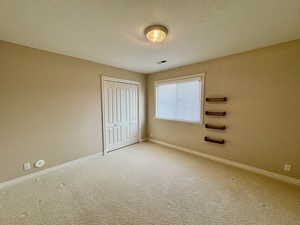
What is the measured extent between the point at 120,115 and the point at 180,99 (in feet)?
6.11

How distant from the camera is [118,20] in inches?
61.3

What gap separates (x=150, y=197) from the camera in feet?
6.04

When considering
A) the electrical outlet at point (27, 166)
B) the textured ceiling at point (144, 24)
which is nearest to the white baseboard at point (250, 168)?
the textured ceiling at point (144, 24)

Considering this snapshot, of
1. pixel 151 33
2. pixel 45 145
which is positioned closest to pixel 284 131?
pixel 151 33

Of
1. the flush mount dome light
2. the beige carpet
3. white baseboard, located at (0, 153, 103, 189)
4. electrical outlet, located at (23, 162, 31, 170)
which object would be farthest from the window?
electrical outlet, located at (23, 162, 31, 170)

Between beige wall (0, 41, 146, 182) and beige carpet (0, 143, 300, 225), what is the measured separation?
1.49 feet

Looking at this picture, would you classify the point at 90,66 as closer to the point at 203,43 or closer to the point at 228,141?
the point at 203,43

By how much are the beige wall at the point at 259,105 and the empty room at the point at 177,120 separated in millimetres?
18

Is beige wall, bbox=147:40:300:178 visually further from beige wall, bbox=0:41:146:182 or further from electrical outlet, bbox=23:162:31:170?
electrical outlet, bbox=23:162:31:170

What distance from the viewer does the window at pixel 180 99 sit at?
326 centimetres

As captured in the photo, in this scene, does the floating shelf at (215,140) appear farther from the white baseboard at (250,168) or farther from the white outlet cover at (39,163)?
the white outlet cover at (39,163)

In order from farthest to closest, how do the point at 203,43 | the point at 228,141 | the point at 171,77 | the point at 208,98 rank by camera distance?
the point at 171,77 < the point at 208,98 < the point at 228,141 < the point at 203,43

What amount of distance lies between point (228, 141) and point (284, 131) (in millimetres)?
915

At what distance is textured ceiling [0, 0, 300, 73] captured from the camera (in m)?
1.32
